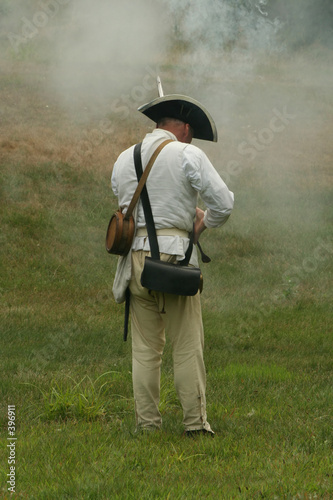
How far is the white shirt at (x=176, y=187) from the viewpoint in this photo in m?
4.41

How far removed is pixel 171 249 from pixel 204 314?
4.37 metres

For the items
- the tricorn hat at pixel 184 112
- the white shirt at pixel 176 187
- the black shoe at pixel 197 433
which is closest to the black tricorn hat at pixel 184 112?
the tricorn hat at pixel 184 112

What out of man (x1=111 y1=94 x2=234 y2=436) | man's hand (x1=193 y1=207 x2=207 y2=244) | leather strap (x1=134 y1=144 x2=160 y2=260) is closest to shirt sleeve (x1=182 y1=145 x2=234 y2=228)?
man (x1=111 y1=94 x2=234 y2=436)

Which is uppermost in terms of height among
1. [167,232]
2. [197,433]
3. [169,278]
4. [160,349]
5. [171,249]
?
[167,232]

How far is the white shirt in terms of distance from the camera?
4410 mm

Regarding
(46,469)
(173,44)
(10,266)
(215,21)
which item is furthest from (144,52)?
(46,469)

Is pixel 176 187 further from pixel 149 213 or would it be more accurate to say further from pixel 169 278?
pixel 169 278

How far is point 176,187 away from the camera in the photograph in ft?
14.6

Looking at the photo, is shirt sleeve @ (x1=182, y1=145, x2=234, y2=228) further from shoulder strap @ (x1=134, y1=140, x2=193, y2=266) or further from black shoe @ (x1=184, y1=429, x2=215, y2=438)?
black shoe @ (x1=184, y1=429, x2=215, y2=438)

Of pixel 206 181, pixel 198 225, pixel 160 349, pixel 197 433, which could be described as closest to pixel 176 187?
A: pixel 206 181

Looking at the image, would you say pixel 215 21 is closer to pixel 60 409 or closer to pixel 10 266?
pixel 10 266

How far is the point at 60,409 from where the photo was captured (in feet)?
16.6

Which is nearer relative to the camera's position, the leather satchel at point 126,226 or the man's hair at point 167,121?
the leather satchel at point 126,226

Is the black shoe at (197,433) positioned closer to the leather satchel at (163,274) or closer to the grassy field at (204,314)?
the grassy field at (204,314)
